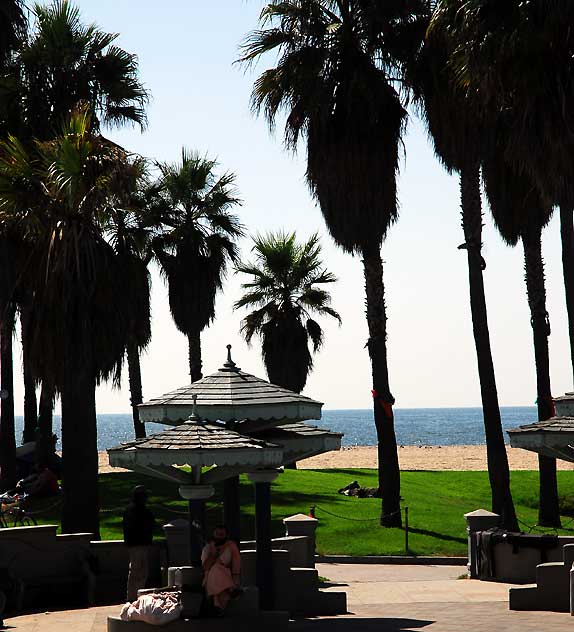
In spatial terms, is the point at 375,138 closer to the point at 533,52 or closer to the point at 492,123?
the point at 492,123

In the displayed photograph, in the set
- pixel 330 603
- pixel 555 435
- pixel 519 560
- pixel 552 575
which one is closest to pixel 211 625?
pixel 330 603

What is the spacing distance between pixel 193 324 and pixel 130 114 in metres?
11.0

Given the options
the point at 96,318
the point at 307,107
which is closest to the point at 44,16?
the point at 307,107

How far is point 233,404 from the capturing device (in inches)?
714

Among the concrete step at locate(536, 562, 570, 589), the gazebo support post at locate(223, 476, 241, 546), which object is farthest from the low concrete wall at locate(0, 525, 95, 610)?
the concrete step at locate(536, 562, 570, 589)

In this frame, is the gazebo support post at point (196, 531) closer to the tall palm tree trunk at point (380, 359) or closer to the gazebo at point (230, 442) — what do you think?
the gazebo at point (230, 442)

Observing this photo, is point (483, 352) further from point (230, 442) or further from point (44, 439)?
point (44, 439)

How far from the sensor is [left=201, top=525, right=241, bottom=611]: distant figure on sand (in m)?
15.6

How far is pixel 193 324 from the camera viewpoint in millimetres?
41469

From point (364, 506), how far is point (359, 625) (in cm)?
1647

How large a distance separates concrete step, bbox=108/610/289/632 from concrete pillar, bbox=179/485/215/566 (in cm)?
144

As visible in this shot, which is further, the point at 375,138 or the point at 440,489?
the point at 440,489

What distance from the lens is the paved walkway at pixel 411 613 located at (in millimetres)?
17016

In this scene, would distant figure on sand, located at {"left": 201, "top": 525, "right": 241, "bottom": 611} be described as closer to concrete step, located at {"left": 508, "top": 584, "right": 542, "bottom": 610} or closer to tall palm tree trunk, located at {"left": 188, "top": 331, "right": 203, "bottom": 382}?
concrete step, located at {"left": 508, "top": 584, "right": 542, "bottom": 610}
